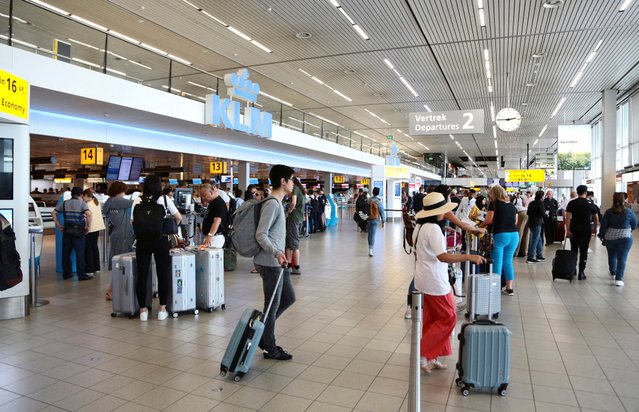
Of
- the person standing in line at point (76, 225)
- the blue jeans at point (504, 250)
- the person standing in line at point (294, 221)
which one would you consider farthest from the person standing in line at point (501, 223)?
the person standing in line at point (76, 225)

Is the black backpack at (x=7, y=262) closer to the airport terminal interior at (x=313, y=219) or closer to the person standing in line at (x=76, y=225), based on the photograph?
the airport terminal interior at (x=313, y=219)

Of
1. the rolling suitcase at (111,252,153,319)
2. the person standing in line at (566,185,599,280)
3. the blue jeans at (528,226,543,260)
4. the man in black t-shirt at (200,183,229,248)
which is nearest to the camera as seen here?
the rolling suitcase at (111,252,153,319)

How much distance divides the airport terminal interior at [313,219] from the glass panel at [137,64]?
65 millimetres

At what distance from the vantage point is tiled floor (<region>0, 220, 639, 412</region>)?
10.4 ft

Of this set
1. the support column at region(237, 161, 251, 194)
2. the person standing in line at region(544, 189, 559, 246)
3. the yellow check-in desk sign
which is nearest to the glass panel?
the yellow check-in desk sign

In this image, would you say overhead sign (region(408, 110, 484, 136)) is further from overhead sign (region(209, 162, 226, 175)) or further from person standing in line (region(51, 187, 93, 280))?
overhead sign (region(209, 162, 226, 175))

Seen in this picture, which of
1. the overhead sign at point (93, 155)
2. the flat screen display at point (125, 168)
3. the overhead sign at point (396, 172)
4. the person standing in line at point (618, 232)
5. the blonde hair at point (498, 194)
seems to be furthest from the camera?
the overhead sign at point (396, 172)

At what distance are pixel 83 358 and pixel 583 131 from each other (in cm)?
1905

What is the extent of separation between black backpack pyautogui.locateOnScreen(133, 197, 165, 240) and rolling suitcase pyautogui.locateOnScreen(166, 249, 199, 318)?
447 millimetres

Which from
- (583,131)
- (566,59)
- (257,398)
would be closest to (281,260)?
(257,398)

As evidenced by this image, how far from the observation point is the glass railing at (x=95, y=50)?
7445 millimetres

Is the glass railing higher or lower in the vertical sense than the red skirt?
Answer: higher

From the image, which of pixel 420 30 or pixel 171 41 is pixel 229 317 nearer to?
pixel 420 30

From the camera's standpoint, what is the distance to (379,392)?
3.33 m
